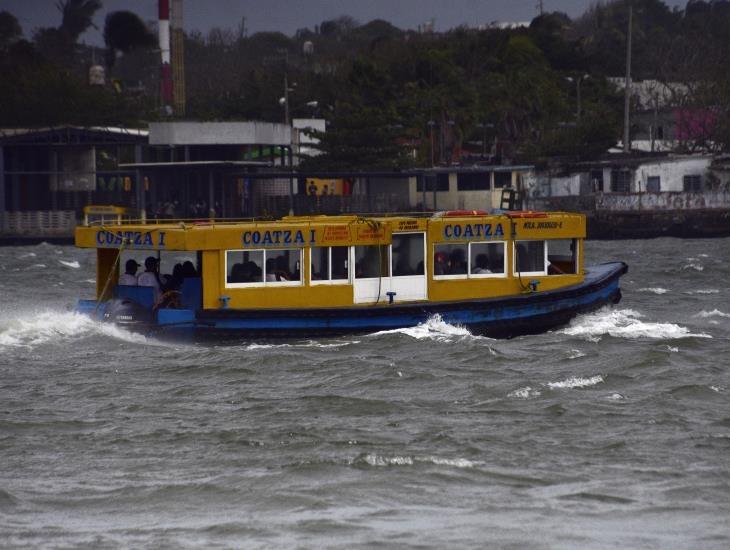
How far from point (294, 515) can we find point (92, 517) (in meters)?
1.73

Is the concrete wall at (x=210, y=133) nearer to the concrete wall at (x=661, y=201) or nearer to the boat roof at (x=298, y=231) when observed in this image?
the concrete wall at (x=661, y=201)

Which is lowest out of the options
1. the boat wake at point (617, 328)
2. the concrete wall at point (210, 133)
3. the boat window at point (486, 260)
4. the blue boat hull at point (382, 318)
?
the boat wake at point (617, 328)

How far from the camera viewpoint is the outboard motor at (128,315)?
2302 cm

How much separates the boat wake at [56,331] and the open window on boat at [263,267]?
5.52 ft

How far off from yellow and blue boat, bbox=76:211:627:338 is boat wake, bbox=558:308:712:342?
278 millimetres

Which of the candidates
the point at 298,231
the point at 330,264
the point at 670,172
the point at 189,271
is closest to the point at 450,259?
the point at 330,264

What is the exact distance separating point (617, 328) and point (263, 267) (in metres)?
5.85

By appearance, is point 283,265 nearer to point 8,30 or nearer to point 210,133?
point 210,133

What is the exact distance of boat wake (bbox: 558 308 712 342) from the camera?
23.7 meters

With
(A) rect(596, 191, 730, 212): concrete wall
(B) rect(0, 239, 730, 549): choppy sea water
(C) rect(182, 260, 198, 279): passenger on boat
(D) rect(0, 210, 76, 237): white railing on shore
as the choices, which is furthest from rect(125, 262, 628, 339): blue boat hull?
(D) rect(0, 210, 76, 237): white railing on shore

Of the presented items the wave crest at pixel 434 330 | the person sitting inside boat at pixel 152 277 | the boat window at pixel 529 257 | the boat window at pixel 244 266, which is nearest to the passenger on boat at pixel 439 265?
the wave crest at pixel 434 330

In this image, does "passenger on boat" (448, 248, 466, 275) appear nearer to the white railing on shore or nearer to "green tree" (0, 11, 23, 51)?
the white railing on shore

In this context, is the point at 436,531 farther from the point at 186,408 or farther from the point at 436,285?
the point at 436,285

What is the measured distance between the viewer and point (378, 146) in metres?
66.0
